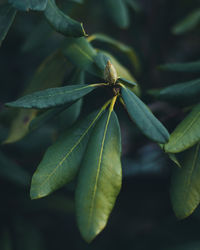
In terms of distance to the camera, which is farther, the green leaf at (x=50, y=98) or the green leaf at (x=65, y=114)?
the green leaf at (x=65, y=114)

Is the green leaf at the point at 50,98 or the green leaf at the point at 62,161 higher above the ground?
the green leaf at the point at 50,98

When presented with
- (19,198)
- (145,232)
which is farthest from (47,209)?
(145,232)

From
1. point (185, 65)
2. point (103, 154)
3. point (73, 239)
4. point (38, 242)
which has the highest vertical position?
point (103, 154)

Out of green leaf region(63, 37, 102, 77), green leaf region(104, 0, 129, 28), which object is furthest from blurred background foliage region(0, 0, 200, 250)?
green leaf region(63, 37, 102, 77)

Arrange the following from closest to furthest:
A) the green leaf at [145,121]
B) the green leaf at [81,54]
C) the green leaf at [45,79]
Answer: the green leaf at [145,121], the green leaf at [81,54], the green leaf at [45,79]

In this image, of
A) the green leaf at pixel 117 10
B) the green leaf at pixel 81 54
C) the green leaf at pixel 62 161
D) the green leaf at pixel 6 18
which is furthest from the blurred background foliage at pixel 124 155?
the green leaf at pixel 62 161

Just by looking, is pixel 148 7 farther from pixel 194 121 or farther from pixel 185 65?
pixel 194 121

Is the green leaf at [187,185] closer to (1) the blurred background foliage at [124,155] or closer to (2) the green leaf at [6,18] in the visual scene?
(1) the blurred background foliage at [124,155]
